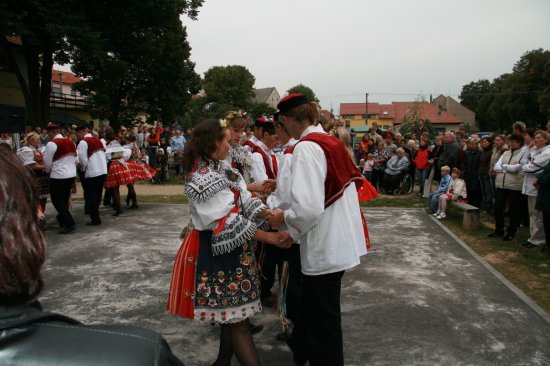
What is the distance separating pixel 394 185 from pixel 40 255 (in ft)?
43.5

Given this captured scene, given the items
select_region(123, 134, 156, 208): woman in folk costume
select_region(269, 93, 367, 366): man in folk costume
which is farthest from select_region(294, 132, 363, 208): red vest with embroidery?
select_region(123, 134, 156, 208): woman in folk costume

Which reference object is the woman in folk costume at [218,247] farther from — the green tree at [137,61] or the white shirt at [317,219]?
the green tree at [137,61]

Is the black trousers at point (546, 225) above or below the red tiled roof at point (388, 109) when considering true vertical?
below

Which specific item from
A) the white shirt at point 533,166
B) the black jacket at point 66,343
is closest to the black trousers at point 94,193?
the white shirt at point 533,166

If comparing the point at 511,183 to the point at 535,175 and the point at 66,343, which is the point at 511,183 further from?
the point at 66,343

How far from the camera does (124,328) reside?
101 cm

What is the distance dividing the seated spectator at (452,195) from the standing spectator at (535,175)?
8.30ft

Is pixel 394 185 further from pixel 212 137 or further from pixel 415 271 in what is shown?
pixel 212 137

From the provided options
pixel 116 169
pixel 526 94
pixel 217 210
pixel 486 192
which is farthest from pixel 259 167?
pixel 526 94

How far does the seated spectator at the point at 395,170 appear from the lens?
1349cm

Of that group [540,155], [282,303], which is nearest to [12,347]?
[282,303]

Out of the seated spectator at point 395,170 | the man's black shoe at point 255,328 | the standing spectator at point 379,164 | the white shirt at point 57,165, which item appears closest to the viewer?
the man's black shoe at point 255,328

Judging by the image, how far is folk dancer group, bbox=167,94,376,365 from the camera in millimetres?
2842

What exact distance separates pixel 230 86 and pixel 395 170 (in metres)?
62.9
